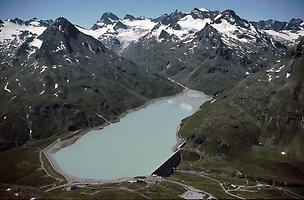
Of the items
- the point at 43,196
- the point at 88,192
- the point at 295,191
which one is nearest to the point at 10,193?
the point at 43,196

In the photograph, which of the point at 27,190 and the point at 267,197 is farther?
the point at 267,197

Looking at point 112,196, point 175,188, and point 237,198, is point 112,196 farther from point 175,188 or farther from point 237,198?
point 237,198

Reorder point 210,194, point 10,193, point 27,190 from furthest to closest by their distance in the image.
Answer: point 210,194 < point 27,190 < point 10,193

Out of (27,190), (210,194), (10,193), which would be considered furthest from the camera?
(210,194)

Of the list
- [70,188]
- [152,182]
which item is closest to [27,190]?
[70,188]

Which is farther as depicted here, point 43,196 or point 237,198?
point 237,198

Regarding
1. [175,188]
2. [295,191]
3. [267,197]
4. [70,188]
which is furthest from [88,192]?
[295,191]

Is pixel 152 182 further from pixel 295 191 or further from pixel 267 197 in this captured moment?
pixel 295 191
